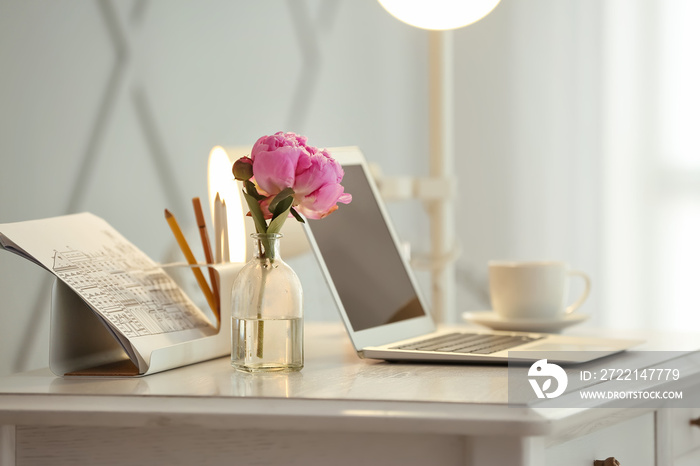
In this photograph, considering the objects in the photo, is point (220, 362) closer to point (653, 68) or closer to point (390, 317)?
point (390, 317)

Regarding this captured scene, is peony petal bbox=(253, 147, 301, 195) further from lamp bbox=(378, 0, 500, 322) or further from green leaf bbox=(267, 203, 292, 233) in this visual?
lamp bbox=(378, 0, 500, 322)

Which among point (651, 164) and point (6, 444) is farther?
point (651, 164)

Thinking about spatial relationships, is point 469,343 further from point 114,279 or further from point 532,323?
point 114,279

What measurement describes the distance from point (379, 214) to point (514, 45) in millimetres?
1174

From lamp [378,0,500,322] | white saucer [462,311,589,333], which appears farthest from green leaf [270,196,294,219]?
lamp [378,0,500,322]

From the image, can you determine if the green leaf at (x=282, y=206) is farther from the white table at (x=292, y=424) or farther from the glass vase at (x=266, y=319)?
the white table at (x=292, y=424)

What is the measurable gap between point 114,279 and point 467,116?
138 cm

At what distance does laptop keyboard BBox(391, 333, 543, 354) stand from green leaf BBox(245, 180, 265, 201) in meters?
0.22

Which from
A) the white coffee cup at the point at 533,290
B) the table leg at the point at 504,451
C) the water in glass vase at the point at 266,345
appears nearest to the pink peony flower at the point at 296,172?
the water in glass vase at the point at 266,345

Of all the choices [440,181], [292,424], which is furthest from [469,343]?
[440,181]

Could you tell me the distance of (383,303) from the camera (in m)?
0.93

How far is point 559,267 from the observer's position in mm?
1049

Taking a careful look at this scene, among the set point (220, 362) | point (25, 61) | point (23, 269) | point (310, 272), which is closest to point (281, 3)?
point (310, 272)

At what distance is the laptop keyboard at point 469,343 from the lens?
32.3 inches
